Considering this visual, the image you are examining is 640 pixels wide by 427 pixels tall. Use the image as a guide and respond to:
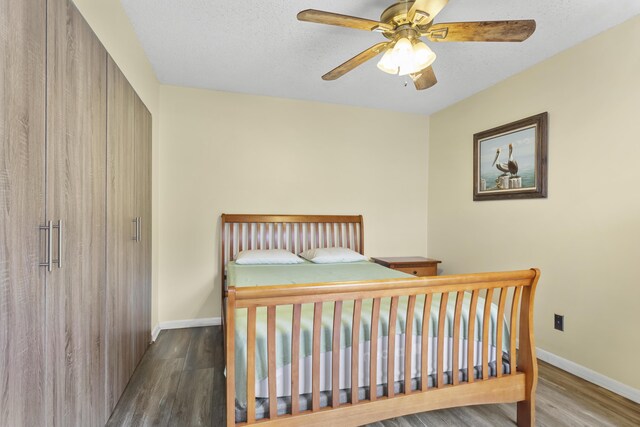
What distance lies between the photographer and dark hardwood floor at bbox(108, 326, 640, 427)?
1.82 meters

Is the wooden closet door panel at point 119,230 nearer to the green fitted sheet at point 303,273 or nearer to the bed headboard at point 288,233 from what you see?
the green fitted sheet at point 303,273

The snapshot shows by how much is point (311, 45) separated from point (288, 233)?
77.4 inches

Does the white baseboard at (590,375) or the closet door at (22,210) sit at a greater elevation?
the closet door at (22,210)

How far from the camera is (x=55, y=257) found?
1.18m

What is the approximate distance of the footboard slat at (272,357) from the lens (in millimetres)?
1353

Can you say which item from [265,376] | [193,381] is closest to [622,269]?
[265,376]

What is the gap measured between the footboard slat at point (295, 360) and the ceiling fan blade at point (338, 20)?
57.4 inches

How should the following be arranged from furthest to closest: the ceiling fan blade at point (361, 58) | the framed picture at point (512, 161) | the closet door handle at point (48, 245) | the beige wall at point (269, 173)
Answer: the beige wall at point (269, 173), the framed picture at point (512, 161), the ceiling fan blade at point (361, 58), the closet door handle at point (48, 245)

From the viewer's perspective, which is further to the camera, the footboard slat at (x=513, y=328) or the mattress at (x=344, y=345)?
the footboard slat at (x=513, y=328)

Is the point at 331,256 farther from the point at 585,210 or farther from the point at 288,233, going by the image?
the point at 585,210

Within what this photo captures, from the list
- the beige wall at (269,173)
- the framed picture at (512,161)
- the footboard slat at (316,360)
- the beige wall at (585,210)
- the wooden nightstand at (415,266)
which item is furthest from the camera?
the wooden nightstand at (415,266)

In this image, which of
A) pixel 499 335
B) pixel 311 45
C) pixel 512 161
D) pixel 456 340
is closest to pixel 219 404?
pixel 456 340

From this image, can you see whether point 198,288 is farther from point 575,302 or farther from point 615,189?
point 615,189

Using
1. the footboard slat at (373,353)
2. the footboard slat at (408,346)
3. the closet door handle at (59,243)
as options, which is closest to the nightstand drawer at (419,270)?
the footboard slat at (408,346)
